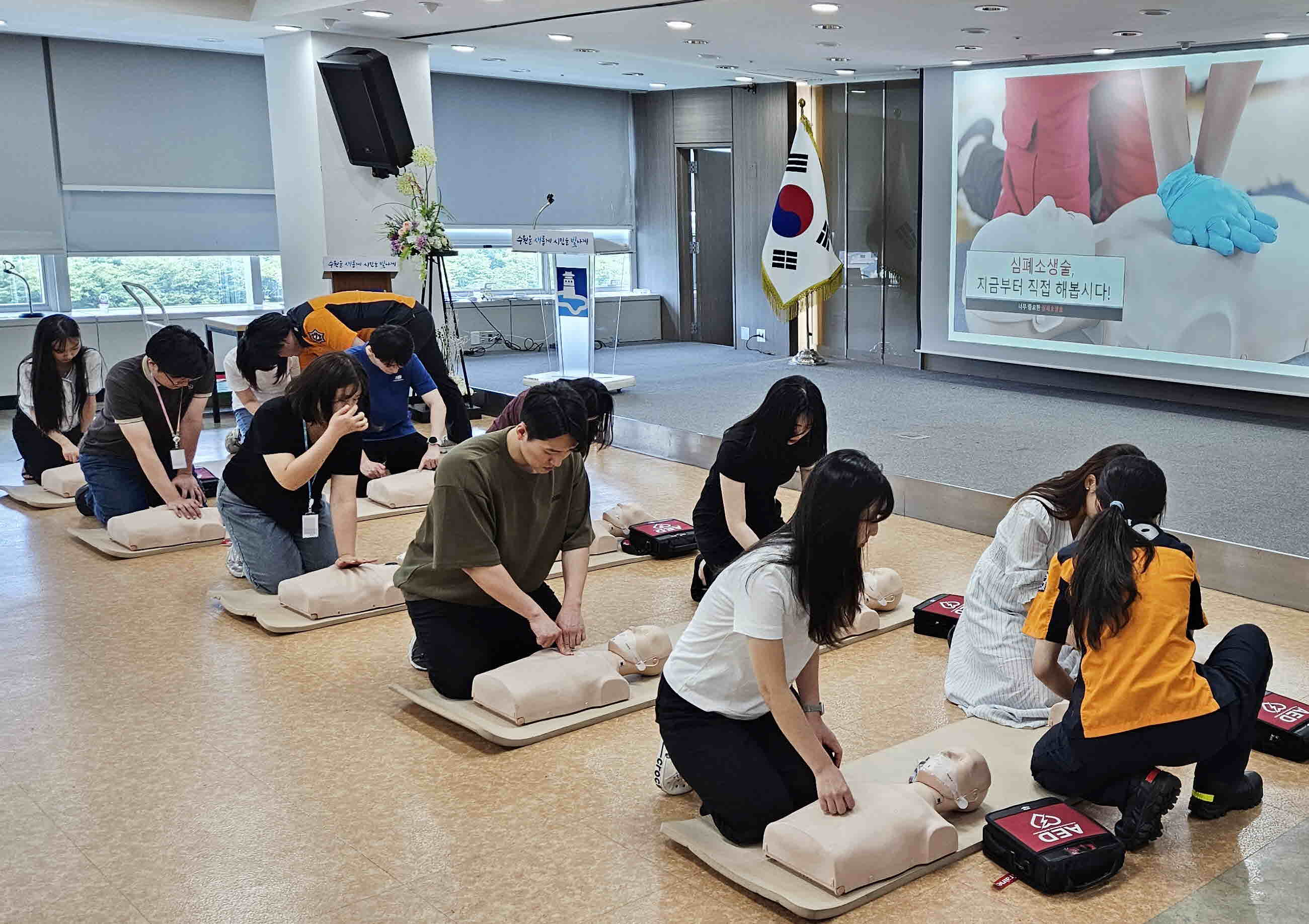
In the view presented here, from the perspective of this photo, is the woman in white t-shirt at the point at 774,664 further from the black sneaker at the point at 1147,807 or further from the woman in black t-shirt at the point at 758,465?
the woman in black t-shirt at the point at 758,465

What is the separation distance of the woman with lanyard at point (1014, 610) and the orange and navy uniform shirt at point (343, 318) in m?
3.49

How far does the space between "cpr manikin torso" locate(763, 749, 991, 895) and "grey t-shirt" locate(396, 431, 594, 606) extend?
109cm

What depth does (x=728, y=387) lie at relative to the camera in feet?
28.5

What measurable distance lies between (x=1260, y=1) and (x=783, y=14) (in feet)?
7.69

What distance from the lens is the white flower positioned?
7.61 m

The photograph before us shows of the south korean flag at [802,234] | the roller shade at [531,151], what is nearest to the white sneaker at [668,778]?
the south korean flag at [802,234]

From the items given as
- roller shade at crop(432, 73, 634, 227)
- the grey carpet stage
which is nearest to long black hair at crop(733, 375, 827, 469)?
the grey carpet stage

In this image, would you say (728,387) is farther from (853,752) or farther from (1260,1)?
(853,752)

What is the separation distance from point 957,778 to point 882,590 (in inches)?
58.3

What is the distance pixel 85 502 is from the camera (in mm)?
5441

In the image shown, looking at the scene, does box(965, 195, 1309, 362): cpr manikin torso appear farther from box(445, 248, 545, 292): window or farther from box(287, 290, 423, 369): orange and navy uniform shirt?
box(445, 248, 545, 292): window

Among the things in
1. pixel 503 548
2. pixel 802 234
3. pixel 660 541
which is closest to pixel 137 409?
pixel 660 541

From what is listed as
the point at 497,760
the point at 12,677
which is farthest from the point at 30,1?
the point at 497,760

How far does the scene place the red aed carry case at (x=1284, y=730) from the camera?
115 inches
